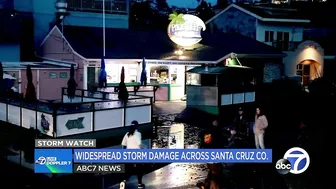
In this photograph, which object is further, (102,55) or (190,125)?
(102,55)

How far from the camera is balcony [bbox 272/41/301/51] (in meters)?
40.0

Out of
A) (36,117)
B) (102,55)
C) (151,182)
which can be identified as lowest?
(151,182)

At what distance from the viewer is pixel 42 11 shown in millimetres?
35219

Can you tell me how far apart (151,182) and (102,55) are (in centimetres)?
1655

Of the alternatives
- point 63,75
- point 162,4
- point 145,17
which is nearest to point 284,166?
point 63,75

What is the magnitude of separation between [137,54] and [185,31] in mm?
4128

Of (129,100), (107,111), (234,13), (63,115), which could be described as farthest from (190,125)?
(234,13)

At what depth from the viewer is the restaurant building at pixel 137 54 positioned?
28109 millimetres

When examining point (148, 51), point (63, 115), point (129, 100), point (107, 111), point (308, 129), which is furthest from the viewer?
point (148, 51)

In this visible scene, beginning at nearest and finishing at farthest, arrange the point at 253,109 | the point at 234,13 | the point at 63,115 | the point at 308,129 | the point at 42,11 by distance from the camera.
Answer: the point at 63,115 → the point at 308,129 → the point at 253,109 → the point at 42,11 → the point at 234,13

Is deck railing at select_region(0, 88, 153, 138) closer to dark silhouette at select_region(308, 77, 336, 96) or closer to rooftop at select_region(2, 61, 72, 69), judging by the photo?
rooftop at select_region(2, 61, 72, 69)

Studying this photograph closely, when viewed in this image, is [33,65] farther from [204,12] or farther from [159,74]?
[204,12]

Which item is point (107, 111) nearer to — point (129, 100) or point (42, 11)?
point (129, 100)

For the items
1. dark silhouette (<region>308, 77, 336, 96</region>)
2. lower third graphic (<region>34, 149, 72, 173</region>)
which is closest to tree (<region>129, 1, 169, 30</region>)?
dark silhouette (<region>308, 77, 336, 96</region>)
